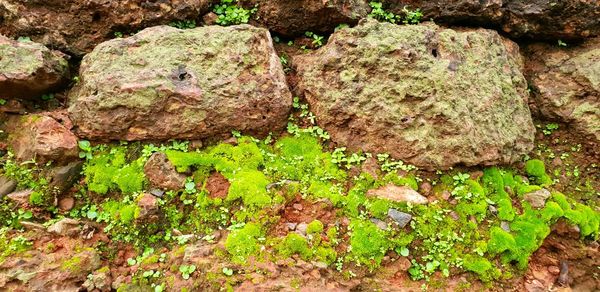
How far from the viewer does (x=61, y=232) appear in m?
5.29

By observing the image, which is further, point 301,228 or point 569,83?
point 569,83

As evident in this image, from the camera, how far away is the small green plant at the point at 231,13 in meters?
7.80

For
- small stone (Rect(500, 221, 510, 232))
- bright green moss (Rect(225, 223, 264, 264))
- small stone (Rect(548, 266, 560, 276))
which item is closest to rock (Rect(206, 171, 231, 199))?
bright green moss (Rect(225, 223, 264, 264))

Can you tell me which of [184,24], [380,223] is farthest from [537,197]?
[184,24]

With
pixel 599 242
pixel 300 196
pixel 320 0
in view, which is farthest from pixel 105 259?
pixel 599 242

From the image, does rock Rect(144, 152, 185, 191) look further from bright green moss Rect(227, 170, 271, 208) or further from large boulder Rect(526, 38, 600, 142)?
large boulder Rect(526, 38, 600, 142)

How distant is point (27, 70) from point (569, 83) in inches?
376

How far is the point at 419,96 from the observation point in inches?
255

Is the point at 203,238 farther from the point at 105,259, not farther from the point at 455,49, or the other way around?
the point at 455,49

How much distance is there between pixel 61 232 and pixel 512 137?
6.99 m

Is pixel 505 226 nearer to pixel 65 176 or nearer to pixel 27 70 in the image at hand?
pixel 65 176

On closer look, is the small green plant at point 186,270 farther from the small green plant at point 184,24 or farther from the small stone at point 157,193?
the small green plant at point 184,24

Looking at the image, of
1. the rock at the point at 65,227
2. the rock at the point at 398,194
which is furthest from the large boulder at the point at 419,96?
the rock at the point at 65,227

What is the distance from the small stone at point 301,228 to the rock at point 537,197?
3519 mm
